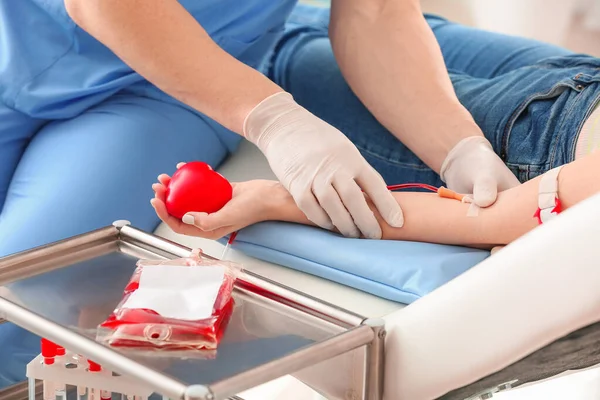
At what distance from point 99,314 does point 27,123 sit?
736 mm

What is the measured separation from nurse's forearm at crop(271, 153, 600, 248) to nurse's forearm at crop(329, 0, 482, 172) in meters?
0.27

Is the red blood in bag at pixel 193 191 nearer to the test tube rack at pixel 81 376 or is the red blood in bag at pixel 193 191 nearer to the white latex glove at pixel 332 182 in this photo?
the white latex glove at pixel 332 182

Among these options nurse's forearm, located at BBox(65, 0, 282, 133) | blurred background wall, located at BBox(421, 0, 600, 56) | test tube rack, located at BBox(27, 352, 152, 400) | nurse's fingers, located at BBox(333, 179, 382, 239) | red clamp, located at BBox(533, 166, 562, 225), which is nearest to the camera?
test tube rack, located at BBox(27, 352, 152, 400)

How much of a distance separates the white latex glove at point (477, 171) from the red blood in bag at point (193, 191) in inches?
16.1

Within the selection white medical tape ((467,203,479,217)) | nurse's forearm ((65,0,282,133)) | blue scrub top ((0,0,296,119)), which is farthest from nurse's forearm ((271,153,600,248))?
blue scrub top ((0,0,296,119))

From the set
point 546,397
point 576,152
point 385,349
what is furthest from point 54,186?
point 546,397

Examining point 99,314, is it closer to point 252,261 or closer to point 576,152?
point 252,261

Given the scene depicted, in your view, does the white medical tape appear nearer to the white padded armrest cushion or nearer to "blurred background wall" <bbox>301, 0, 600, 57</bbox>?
the white padded armrest cushion

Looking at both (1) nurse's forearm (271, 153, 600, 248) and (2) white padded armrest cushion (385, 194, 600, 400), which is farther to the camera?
(1) nurse's forearm (271, 153, 600, 248)

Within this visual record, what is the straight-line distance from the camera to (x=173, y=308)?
1.03 meters

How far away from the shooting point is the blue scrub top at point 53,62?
65.0 inches

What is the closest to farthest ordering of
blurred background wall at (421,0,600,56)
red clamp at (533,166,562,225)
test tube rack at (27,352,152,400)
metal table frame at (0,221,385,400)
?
metal table frame at (0,221,385,400)
test tube rack at (27,352,152,400)
red clamp at (533,166,562,225)
blurred background wall at (421,0,600,56)

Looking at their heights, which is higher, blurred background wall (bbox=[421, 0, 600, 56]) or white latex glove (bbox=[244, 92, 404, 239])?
blurred background wall (bbox=[421, 0, 600, 56])

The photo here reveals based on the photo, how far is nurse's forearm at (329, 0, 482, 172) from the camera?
1.64 meters
